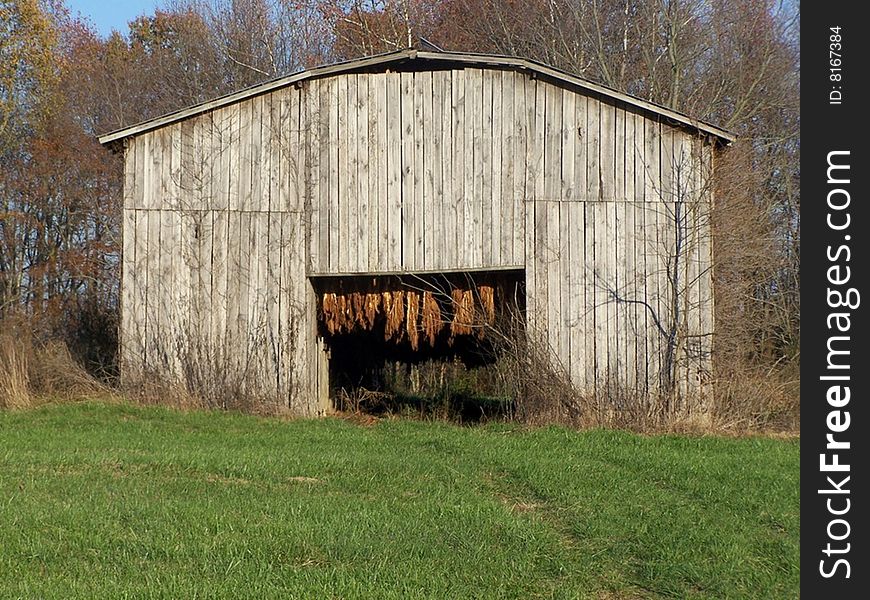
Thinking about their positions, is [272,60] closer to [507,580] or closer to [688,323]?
[688,323]

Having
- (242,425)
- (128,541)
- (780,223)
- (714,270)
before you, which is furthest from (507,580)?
(780,223)

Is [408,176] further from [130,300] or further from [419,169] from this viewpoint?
[130,300]

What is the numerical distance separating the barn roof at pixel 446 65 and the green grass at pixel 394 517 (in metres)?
5.12

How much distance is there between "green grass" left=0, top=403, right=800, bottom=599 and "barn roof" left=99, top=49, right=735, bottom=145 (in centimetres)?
512

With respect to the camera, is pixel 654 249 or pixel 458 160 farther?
pixel 458 160

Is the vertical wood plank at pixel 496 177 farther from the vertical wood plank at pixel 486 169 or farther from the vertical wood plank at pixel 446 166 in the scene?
the vertical wood plank at pixel 446 166

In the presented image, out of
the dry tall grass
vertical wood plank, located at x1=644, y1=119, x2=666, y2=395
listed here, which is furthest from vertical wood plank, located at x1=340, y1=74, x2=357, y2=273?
vertical wood plank, located at x1=644, y1=119, x2=666, y2=395

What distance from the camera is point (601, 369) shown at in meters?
16.0

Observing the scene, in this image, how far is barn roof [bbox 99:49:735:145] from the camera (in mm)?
16000

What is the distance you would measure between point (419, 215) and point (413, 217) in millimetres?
102

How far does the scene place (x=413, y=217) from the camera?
1650cm

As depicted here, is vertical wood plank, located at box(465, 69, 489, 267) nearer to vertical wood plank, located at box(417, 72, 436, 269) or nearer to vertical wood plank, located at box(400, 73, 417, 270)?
vertical wood plank, located at box(417, 72, 436, 269)

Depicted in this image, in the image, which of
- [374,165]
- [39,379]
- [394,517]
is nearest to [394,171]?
[374,165]

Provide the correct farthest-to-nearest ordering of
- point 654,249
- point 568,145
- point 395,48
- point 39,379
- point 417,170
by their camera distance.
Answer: point 395,48 < point 39,379 < point 417,170 < point 568,145 < point 654,249
